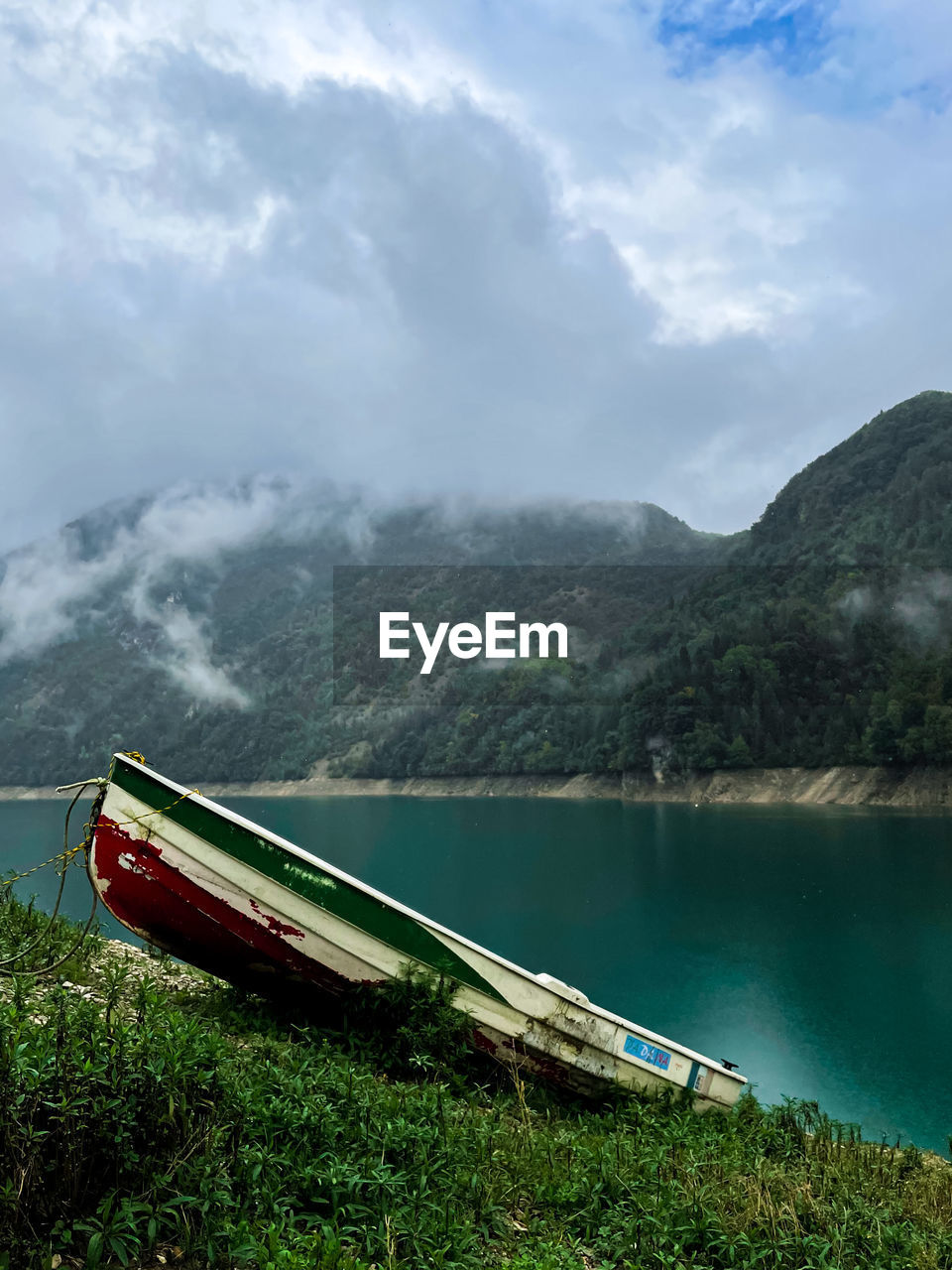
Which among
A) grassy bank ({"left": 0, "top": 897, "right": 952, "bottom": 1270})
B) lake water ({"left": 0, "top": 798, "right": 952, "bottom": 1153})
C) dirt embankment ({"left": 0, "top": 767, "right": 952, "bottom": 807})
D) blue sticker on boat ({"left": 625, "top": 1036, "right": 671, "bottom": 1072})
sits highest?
grassy bank ({"left": 0, "top": 897, "right": 952, "bottom": 1270})

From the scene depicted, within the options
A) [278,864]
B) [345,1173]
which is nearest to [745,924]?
[278,864]

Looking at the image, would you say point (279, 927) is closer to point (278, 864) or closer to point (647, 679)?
point (278, 864)

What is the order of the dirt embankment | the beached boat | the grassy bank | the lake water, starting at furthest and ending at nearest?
the dirt embankment → the lake water → the beached boat → the grassy bank

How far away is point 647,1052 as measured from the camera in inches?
328

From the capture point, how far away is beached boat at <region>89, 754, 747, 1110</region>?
24.5 ft

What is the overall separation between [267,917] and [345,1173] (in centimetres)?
347

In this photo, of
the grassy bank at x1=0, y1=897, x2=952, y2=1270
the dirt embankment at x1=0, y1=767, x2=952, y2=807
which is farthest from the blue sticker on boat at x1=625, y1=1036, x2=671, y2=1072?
the dirt embankment at x1=0, y1=767, x2=952, y2=807

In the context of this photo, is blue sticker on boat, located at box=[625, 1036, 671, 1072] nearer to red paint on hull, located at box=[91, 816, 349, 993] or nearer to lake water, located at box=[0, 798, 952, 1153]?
red paint on hull, located at box=[91, 816, 349, 993]

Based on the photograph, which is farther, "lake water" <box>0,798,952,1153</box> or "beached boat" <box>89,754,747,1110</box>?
"lake water" <box>0,798,952,1153</box>

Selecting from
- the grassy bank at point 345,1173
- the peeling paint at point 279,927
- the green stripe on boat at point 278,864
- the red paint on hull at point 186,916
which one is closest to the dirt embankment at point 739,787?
the green stripe on boat at point 278,864

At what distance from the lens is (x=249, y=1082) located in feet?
16.3

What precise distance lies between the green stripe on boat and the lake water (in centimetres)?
911

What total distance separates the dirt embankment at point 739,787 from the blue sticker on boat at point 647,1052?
6025 centimetres

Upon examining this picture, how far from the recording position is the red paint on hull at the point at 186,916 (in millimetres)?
7508
